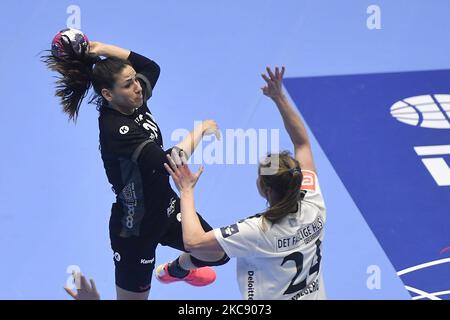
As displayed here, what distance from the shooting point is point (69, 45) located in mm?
4844

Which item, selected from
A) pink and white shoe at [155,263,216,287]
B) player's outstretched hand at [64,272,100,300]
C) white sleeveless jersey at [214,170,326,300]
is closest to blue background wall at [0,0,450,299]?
pink and white shoe at [155,263,216,287]

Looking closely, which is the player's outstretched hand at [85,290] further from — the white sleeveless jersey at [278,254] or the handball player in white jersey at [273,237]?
the white sleeveless jersey at [278,254]

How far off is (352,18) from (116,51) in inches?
119

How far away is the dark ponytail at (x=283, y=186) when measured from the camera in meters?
3.76

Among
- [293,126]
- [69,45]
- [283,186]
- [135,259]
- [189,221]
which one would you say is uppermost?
[69,45]

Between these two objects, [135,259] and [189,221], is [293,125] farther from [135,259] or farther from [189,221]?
[135,259]

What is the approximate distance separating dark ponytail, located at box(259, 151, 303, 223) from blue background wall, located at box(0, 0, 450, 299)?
2017mm

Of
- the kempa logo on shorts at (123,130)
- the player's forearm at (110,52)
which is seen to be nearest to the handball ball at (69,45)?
the player's forearm at (110,52)

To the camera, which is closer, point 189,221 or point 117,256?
point 189,221

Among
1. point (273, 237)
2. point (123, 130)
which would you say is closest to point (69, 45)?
point (123, 130)

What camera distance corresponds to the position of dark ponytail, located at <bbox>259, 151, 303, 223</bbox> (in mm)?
3758

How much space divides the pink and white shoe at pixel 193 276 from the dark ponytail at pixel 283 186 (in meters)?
1.80

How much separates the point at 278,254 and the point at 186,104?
3.21 metres
